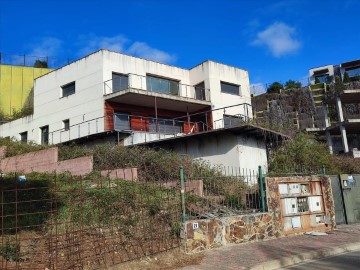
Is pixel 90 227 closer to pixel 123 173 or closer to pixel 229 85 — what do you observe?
pixel 123 173

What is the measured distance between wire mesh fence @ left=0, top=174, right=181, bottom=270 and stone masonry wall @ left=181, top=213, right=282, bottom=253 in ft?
1.28

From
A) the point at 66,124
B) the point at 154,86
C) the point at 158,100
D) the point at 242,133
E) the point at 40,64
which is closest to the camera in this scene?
the point at 242,133

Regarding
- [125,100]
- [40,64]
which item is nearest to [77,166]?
[125,100]

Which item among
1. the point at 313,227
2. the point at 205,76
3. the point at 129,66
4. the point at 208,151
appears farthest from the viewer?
the point at 205,76

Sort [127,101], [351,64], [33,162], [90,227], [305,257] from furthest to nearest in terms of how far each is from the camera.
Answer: [351,64], [127,101], [33,162], [305,257], [90,227]

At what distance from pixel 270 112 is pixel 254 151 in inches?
856

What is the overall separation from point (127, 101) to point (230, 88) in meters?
10.1

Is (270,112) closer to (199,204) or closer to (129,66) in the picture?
(129,66)

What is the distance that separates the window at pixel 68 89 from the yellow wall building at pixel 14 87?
10.8 meters

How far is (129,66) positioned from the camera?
2761cm

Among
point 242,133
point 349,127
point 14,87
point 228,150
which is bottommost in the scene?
point 228,150

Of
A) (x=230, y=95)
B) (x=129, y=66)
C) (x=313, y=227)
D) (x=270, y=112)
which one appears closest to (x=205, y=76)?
(x=230, y=95)

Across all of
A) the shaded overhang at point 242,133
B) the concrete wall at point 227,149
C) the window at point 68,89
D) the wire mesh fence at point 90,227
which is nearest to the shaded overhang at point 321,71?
the shaded overhang at point 242,133

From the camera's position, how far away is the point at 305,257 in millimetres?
9414
